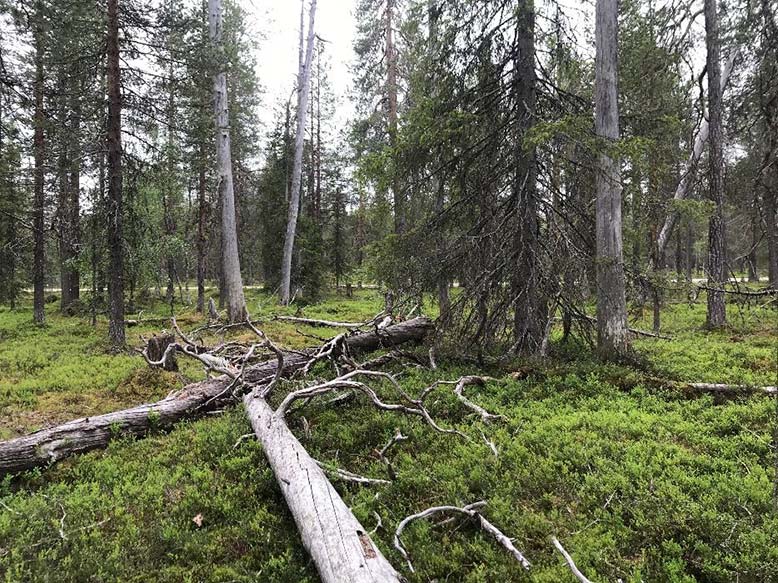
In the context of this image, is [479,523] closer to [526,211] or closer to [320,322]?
[526,211]

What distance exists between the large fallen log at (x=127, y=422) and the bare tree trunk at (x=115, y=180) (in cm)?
523

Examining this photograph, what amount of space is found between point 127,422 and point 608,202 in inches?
296

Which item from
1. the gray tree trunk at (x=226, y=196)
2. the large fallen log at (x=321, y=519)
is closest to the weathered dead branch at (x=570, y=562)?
the large fallen log at (x=321, y=519)

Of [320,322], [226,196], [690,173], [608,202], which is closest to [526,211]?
[608,202]

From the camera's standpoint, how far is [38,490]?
4516 mm

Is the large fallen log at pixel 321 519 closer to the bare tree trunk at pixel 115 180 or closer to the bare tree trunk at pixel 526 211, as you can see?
the bare tree trunk at pixel 526 211

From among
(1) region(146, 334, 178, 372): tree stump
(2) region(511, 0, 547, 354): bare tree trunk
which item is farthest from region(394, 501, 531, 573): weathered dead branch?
(1) region(146, 334, 178, 372): tree stump

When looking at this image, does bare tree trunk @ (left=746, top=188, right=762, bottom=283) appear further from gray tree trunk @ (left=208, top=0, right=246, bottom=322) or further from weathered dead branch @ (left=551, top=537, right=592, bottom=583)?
gray tree trunk @ (left=208, top=0, right=246, bottom=322)

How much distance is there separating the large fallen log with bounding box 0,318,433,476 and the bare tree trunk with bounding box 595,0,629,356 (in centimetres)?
426

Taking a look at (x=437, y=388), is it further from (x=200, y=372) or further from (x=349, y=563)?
(x=200, y=372)

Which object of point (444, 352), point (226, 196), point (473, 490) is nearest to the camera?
point (473, 490)

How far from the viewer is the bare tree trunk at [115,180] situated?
1020cm

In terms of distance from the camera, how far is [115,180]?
1051cm

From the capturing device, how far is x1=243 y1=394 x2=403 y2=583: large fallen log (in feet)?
9.32
